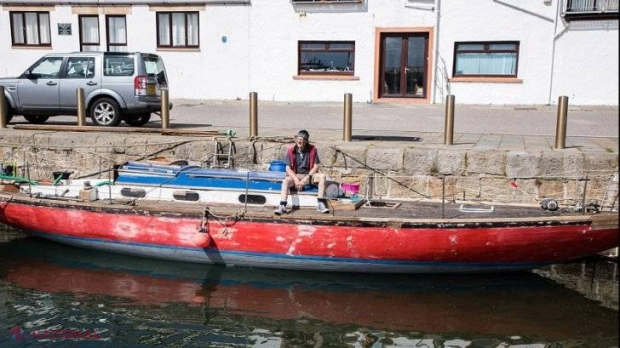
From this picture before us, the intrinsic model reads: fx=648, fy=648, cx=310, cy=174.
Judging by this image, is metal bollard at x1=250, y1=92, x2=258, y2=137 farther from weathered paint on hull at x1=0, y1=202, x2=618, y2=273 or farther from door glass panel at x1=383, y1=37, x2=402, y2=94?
door glass panel at x1=383, y1=37, x2=402, y2=94

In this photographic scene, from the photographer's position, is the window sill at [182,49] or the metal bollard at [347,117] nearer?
the metal bollard at [347,117]

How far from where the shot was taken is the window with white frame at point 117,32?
23906mm

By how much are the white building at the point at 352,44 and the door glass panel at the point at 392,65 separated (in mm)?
36

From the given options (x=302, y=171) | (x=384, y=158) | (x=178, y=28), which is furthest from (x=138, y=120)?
(x=178, y=28)

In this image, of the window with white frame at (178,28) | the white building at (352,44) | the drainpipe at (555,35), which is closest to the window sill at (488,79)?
the white building at (352,44)

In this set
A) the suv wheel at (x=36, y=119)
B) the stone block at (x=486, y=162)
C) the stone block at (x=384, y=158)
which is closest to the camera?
the stone block at (x=486, y=162)

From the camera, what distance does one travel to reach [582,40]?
67.5 feet

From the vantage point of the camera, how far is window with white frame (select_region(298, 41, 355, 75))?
2258cm

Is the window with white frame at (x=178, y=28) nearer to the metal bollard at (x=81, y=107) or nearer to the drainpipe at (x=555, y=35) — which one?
the metal bollard at (x=81, y=107)

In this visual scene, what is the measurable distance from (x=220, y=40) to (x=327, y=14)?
393cm

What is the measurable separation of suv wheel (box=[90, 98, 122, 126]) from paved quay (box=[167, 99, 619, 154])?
5.17 ft

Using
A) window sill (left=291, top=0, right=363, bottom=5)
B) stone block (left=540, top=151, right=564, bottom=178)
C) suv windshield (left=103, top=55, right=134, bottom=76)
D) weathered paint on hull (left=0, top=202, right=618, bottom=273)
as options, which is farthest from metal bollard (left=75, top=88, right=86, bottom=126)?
window sill (left=291, top=0, right=363, bottom=5)

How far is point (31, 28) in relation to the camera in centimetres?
2441

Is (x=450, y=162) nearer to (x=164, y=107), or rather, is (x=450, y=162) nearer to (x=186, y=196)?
(x=186, y=196)
